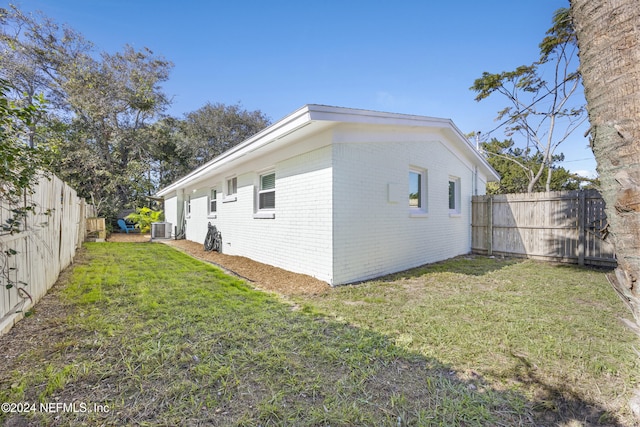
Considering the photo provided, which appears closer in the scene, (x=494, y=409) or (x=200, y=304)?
(x=494, y=409)

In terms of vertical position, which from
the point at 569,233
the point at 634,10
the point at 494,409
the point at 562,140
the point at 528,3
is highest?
the point at 528,3

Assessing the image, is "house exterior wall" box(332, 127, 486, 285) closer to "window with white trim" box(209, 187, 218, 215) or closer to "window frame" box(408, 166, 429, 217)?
"window frame" box(408, 166, 429, 217)

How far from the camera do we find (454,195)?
991cm

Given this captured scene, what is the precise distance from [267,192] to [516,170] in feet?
77.4

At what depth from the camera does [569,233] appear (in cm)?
828

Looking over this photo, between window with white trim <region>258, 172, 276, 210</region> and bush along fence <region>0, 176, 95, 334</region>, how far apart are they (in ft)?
14.1

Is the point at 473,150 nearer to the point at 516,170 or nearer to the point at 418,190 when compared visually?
the point at 418,190

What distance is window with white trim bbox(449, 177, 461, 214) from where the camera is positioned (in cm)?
974

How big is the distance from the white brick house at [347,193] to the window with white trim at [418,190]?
3cm

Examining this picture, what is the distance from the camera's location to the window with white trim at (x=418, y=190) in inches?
306

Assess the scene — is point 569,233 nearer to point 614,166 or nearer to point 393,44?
point 393,44

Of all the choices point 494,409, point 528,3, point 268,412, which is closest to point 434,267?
point 494,409

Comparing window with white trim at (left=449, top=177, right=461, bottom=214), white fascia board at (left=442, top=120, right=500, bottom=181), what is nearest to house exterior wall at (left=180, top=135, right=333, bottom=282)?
white fascia board at (left=442, top=120, right=500, bottom=181)

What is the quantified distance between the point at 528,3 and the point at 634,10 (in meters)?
9.06
